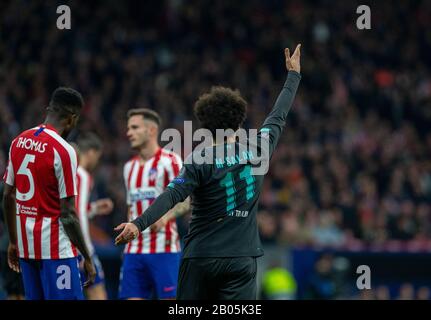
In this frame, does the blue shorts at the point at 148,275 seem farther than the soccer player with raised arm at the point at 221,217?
Yes

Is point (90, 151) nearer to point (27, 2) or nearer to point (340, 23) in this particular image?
point (27, 2)

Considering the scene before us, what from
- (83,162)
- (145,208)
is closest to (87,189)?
(83,162)

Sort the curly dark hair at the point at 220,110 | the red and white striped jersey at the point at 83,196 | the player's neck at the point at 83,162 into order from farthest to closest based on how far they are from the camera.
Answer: the player's neck at the point at 83,162
the red and white striped jersey at the point at 83,196
the curly dark hair at the point at 220,110

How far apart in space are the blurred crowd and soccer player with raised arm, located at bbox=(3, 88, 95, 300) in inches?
265

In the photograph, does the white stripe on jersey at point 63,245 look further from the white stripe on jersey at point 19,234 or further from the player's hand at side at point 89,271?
the white stripe on jersey at point 19,234

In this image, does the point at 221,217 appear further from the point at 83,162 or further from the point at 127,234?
the point at 83,162

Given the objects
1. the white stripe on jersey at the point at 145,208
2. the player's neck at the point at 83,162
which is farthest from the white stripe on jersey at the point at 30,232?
the player's neck at the point at 83,162

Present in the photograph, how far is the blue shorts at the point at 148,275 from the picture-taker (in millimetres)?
7770

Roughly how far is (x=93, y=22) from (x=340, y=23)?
637cm

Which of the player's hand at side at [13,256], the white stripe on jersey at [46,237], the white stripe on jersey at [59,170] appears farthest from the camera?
the player's hand at side at [13,256]

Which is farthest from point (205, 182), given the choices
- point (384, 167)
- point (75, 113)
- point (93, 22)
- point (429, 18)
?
point (429, 18)

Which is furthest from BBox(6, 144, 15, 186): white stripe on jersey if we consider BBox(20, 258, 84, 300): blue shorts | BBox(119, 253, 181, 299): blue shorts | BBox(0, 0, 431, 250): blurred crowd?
BBox(0, 0, 431, 250): blurred crowd

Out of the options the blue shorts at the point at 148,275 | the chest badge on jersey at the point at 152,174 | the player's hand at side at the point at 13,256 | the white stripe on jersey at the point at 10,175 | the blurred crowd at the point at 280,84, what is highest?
the blurred crowd at the point at 280,84

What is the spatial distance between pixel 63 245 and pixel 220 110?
174 centimetres
